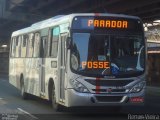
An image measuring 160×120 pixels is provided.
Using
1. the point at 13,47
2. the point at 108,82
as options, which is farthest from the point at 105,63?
the point at 13,47

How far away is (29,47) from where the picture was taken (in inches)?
844

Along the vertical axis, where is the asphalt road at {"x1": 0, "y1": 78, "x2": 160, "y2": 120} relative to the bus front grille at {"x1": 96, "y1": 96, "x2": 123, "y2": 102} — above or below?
below

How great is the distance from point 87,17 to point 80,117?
2.93 m

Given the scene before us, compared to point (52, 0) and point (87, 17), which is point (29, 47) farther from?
point (52, 0)

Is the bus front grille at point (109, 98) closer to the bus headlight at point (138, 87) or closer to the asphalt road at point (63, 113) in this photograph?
the bus headlight at point (138, 87)

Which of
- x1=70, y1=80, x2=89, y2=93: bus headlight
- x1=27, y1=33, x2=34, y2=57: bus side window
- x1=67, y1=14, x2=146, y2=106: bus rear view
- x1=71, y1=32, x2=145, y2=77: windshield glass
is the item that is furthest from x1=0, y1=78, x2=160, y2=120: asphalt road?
x1=27, y1=33, x2=34, y2=57: bus side window

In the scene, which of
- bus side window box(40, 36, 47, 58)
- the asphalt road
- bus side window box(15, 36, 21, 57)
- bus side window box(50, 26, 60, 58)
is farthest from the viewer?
bus side window box(15, 36, 21, 57)

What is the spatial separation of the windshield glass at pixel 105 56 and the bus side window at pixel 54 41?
1.66 m

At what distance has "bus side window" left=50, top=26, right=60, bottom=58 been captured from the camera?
55.4ft

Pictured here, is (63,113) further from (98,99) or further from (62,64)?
(98,99)

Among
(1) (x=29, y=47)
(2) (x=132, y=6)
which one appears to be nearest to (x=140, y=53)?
(1) (x=29, y=47)

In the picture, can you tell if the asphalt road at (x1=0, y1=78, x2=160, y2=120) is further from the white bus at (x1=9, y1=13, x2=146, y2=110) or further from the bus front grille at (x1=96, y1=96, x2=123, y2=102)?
the bus front grille at (x1=96, y1=96, x2=123, y2=102)

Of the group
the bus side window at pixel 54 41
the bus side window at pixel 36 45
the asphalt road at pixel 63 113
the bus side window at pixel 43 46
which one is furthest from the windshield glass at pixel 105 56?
the bus side window at pixel 36 45

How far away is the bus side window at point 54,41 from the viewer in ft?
55.4
